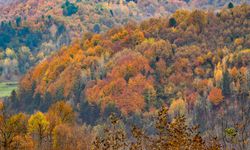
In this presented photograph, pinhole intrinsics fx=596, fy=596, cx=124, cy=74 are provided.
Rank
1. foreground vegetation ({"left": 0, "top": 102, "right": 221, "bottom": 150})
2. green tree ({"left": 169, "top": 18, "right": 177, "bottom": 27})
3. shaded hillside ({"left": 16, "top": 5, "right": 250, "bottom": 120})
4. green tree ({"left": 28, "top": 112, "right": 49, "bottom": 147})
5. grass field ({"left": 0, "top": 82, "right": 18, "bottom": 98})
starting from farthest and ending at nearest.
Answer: grass field ({"left": 0, "top": 82, "right": 18, "bottom": 98}), green tree ({"left": 169, "top": 18, "right": 177, "bottom": 27}), shaded hillside ({"left": 16, "top": 5, "right": 250, "bottom": 120}), green tree ({"left": 28, "top": 112, "right": 49, "bottom": 147}), foreground vegetation ({"left": 0, "top": 102, "right": 221, "bottom": 150})

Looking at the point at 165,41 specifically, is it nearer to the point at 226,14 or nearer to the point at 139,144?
the point at 226,14

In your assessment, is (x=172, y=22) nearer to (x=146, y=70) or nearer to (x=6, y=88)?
(x=146, y=70)

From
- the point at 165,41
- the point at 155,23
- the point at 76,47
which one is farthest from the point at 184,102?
the point at 76,47

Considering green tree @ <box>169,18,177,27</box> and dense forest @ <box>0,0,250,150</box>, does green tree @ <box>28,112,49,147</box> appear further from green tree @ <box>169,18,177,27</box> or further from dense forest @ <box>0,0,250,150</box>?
green tree @ <box>169,18,177,27</box>

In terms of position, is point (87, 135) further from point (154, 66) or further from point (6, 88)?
point (6, 88)

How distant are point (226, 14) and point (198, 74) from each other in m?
15.7

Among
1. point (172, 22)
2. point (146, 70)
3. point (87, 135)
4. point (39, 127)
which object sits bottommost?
point (146, 70)

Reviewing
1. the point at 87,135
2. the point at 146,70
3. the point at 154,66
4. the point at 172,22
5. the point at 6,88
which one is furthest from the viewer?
the point at 6,88

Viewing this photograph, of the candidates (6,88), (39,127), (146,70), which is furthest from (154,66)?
(6,88)

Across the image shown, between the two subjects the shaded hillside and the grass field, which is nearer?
the shaded hillside

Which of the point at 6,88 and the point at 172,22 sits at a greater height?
the point at 172,22

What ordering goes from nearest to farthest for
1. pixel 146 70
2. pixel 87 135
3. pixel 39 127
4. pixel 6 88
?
pixel 87 135, pixel 39 127, pixel 146 70, pixel 6 88

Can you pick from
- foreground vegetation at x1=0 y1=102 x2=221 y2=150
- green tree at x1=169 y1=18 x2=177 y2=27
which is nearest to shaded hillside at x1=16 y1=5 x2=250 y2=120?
green tree at x1=169 y1=18 x2=177 y2=27

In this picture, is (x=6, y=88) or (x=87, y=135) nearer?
(x=87, y=135)
